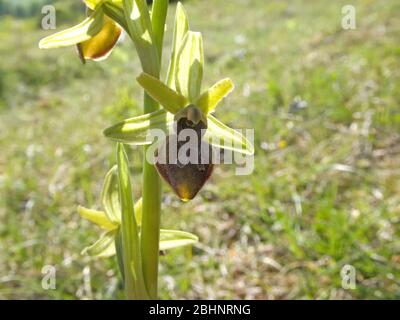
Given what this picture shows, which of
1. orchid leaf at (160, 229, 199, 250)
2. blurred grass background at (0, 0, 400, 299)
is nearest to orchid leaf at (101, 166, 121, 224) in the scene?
orchid leaf at (160, 229, 199, 250)

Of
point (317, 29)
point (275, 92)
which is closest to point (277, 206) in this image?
point (275, 92)

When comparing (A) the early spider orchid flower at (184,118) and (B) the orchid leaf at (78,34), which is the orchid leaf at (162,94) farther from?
(B) the orchid leaf at (78,34)

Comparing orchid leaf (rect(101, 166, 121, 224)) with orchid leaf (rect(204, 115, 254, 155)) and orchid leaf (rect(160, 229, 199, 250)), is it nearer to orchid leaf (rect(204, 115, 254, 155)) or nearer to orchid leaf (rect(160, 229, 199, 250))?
orchid leaf (rect(160, 229, 199, 250))

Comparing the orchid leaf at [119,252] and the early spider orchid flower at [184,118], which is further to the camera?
the orchid leaf at [119,252]

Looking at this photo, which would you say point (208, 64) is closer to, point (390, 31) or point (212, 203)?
point (390, 31)

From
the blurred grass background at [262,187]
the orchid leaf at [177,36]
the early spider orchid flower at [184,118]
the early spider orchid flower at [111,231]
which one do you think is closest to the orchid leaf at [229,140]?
the early spider orchid flower at [184,118]

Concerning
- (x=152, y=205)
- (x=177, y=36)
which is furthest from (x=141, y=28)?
(x=152, y=205)
